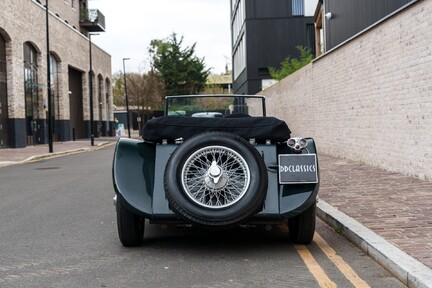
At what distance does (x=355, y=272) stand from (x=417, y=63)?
6.63 metres

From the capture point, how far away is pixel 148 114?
71.1m

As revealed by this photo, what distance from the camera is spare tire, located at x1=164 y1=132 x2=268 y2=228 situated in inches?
195

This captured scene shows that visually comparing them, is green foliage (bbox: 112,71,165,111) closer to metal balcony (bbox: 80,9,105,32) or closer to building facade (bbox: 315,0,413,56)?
metal balcony (bbox: 80,9,105,32)

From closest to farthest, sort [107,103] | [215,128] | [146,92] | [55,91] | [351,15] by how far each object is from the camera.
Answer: [215,128], [351,15], [55,91], [107,103], [146,92]

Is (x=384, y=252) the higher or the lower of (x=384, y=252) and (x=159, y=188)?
the lower

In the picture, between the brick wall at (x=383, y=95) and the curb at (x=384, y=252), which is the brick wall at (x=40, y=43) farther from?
the curb at (x=384, y=252)

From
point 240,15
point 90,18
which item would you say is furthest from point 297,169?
point 90,18

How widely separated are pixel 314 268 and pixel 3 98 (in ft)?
93.3

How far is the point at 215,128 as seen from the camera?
5.50 m

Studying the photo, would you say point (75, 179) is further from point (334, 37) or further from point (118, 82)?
point (118, 82)

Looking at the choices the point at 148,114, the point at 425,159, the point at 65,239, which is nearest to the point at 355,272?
the point at 65,239

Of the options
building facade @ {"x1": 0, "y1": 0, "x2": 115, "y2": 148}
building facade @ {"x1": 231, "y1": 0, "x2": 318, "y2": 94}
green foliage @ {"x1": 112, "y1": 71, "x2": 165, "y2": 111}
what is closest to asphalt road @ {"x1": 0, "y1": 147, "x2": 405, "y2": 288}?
building facade @ {"x1": 0, "y1": 0, "x2": 115, "y2": 148}

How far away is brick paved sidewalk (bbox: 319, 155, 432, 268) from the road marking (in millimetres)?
559

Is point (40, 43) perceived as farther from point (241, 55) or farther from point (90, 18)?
point (241, 55)
